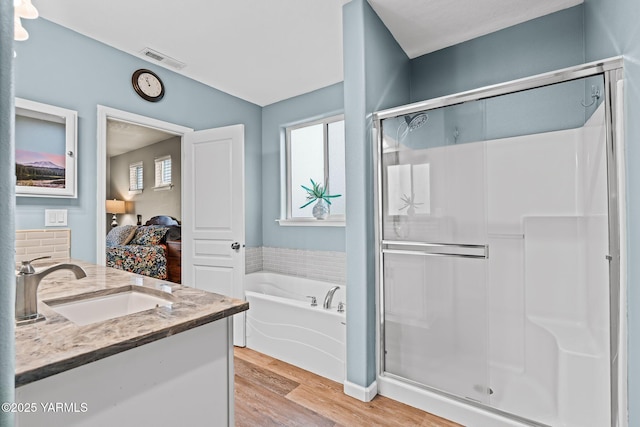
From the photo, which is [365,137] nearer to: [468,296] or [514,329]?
[468,296]

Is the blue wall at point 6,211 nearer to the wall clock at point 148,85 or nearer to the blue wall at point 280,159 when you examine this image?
the wall clock at point 148,85

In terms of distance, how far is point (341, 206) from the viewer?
3.26 meters

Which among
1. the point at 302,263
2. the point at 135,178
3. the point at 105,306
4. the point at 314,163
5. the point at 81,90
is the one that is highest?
the point at 81,90

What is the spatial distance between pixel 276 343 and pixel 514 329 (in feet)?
5.57

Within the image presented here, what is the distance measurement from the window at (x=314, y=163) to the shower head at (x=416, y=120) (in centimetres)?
133

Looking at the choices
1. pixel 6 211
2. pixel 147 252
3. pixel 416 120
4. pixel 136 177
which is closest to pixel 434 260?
pixel 416 120

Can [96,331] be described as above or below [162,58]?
below

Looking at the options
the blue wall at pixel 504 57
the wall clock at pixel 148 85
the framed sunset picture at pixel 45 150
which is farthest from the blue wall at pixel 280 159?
the framed sunset picture at pixel 45 150

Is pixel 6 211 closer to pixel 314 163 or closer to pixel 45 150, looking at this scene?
pixel 45 150

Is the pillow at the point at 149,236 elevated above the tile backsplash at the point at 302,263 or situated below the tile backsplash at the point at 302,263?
above

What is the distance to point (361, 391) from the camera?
1.95 m

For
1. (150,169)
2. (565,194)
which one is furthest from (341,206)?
(150,169)

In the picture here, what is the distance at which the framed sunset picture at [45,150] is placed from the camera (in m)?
2.00

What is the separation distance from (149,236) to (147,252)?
0.45 metres
